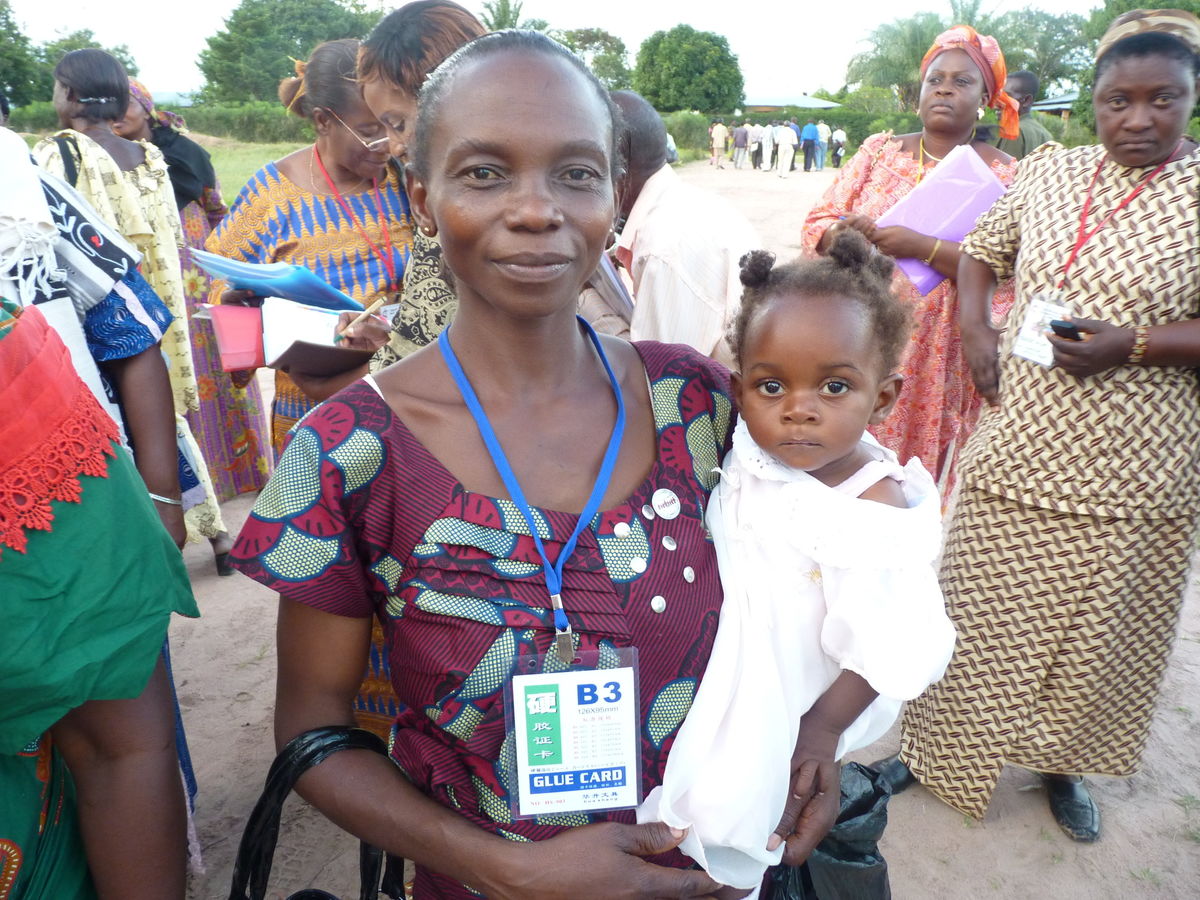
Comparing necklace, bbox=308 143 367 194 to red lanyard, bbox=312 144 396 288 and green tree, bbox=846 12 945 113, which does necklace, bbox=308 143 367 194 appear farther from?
green tree, bbox=846 12 945 113

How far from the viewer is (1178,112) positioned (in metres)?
2.37

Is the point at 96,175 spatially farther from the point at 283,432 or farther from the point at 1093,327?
the point at 1093,327

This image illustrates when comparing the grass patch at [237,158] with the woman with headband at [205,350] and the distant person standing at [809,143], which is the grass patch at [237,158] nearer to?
the woman with headband at [205,350]

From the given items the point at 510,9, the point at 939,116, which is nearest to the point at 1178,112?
the point at 939,116

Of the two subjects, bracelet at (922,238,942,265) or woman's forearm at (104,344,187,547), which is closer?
woman's forearm at (104,344,187,547)

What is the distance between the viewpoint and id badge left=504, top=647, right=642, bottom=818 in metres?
1.22

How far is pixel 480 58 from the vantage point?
1.24 m

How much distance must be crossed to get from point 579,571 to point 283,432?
6.67 feet

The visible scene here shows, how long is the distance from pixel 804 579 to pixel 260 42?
61.5 m

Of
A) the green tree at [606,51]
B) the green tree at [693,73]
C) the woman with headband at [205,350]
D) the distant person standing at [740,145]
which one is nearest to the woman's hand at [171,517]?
the woman with headband at [205,350]

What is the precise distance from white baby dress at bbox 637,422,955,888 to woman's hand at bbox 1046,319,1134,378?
1174 millimetres

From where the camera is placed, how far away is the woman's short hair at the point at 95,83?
4.38 metres

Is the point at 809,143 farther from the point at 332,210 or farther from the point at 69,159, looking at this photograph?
the point at 332,210

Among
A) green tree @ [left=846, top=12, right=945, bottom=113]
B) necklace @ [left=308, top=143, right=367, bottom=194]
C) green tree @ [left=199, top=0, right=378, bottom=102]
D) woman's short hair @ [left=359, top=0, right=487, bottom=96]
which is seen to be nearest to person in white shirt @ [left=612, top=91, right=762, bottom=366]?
woman's short hair @ [left=359, top=0, right=487, bottom=96]
